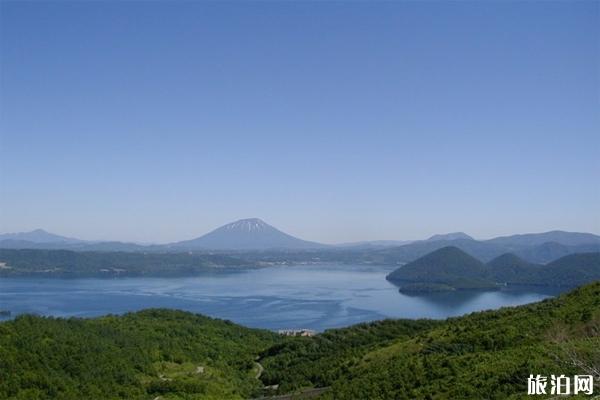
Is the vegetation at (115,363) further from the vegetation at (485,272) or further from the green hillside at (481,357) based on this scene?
the vegetation at (485,272)

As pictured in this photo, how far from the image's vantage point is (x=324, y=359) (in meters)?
17.4

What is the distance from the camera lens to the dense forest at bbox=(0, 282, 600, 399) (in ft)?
31.4

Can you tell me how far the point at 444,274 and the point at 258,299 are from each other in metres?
44.4

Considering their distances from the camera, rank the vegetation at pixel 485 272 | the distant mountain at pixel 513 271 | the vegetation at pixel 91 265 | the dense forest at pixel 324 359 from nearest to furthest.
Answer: the dense forest at pixel 324 359
the vegetation at pixel 485 272
the distant mountain at pixel 513 271
the vegetation at pixel 91 265

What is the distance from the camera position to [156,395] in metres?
14.3

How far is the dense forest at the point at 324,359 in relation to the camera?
31.4 ft

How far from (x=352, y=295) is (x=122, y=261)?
6718 cm

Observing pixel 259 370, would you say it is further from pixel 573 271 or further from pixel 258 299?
pixel 573 271

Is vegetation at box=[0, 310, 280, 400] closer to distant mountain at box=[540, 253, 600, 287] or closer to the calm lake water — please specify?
the calm lake water

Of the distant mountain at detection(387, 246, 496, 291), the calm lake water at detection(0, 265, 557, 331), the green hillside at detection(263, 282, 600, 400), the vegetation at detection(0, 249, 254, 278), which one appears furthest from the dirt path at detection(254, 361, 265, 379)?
the vegetation at detection(0, 249, 254, 278)

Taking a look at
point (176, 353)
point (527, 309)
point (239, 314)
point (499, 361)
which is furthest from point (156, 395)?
point (239, 314)

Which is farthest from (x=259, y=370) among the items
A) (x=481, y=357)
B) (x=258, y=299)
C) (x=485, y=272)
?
(x=485, y=272)

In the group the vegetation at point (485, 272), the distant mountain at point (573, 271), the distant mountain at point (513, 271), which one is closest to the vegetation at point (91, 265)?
the vegetation at point (485, 272)

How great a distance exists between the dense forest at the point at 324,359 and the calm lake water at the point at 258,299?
2784 centimetres
